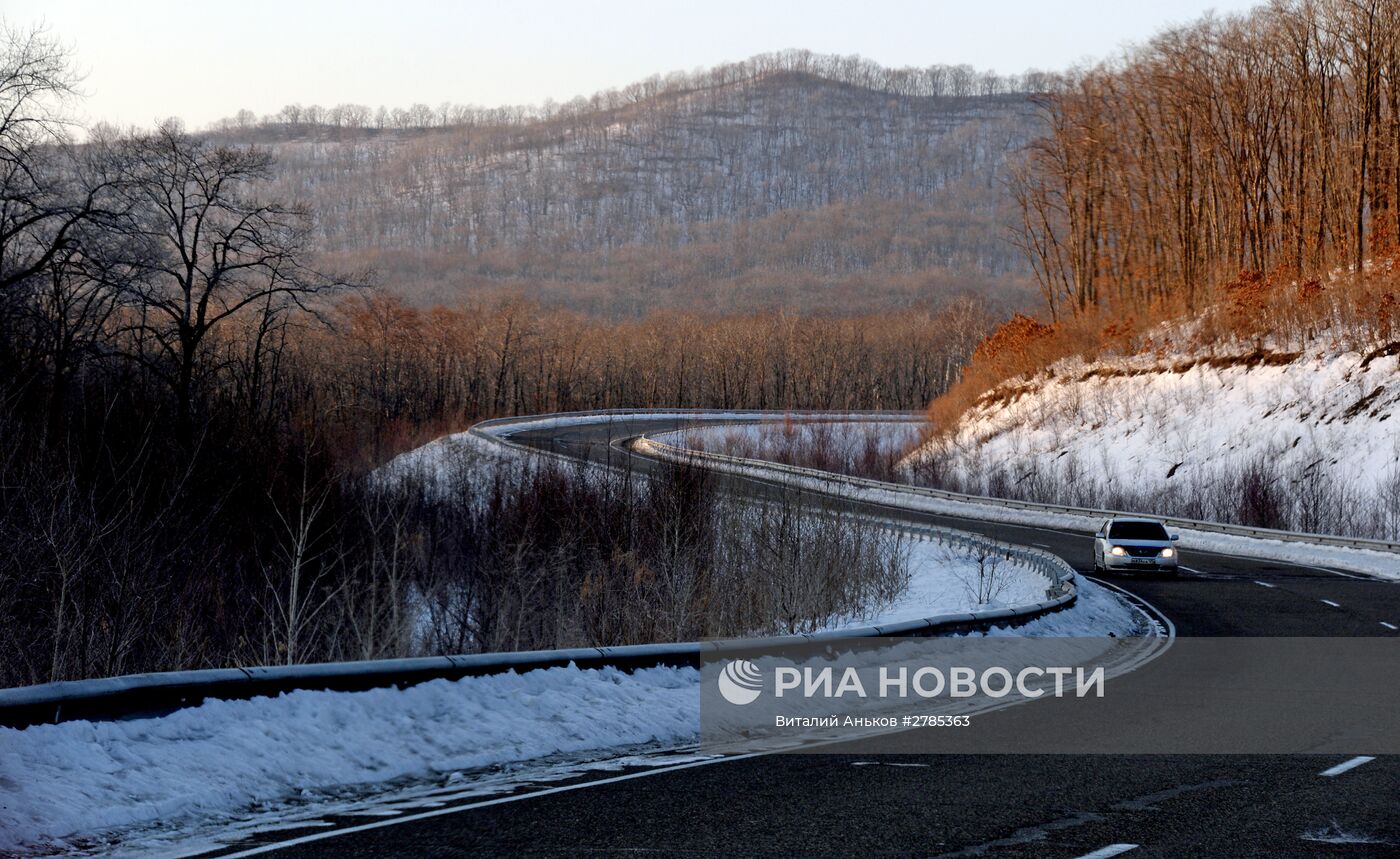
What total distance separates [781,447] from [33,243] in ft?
166

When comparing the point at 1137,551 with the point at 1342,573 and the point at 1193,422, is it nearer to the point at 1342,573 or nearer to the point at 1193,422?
the point at 1342,573

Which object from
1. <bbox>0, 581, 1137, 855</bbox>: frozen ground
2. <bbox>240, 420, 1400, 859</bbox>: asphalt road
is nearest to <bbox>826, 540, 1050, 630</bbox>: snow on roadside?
<bbox>0, 581, 1137, 855</bbox>: frozen ground

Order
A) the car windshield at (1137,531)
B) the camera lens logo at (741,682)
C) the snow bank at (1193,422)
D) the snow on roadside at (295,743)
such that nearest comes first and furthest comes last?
1. the snow on roadside at (295,743)
2. the camera lens logo at (741,682)
3. the car windshield at (1137,531)
4. the snow bank at (1193,422)

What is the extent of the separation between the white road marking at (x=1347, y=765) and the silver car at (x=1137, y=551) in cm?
2205

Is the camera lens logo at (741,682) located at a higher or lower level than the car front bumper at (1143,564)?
higher

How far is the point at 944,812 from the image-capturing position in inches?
324

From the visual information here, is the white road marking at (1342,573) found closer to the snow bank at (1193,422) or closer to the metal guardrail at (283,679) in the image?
the snow bank at (1193,422)

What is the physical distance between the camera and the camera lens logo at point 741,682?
12.5m

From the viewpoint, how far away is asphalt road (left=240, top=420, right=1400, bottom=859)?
730cm

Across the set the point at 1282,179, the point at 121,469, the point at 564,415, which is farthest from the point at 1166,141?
the point at 121,469

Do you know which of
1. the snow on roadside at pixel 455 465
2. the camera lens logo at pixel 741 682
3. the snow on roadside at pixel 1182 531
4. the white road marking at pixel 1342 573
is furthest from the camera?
the snow on roadside at pixel 455 465

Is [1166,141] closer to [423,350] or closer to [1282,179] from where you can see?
[1282,179]

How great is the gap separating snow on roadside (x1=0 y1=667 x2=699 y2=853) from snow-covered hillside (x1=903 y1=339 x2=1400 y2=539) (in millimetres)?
35908

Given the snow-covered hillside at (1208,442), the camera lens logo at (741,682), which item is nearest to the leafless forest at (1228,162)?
the snow-covered hillside at (1208,442)
